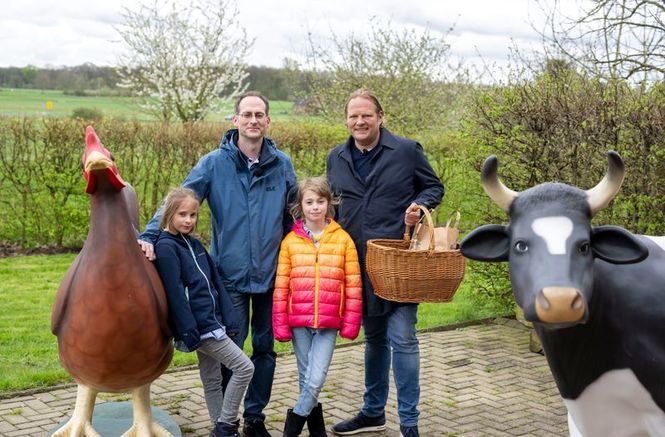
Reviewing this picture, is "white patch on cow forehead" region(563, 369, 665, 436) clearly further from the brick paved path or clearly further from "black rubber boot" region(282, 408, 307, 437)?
the brick paved path

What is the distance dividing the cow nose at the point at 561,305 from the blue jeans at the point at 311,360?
2.28 metres

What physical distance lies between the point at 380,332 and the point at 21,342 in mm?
3790

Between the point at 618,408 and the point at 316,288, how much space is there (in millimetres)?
2042

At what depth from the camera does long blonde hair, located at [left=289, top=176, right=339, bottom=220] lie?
4823mm

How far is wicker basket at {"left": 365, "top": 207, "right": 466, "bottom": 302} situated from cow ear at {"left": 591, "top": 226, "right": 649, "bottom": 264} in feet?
4.69

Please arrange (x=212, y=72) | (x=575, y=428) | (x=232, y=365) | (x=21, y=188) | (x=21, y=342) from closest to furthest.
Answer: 1. (x=575, y=428)
2. (x=232, y=365)
3. (x=21, y=342)
4. (x=21, y=188)
5. (x=212, y=72)

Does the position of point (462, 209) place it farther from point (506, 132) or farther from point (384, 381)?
point (384, 381)

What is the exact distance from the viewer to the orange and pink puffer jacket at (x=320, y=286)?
15.8 ft

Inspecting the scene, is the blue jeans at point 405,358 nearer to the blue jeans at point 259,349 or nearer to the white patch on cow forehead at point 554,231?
the blue jeans at point 259,349

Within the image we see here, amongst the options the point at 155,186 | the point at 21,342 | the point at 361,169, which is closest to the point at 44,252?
the point at 155,186

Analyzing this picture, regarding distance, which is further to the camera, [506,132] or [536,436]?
[506,132]

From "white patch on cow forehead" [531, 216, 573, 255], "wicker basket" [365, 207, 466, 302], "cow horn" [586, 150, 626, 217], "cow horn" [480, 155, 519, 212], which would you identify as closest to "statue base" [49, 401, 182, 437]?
"wicker basket" [365, 207, 466, 302]

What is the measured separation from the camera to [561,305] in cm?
274

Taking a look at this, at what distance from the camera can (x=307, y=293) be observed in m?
4.82
